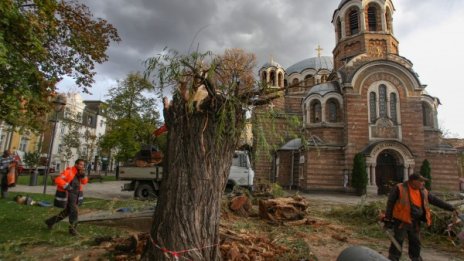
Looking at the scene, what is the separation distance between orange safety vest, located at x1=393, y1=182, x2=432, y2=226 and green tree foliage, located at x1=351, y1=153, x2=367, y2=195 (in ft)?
52.2

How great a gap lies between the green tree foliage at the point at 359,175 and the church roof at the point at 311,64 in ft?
55.4

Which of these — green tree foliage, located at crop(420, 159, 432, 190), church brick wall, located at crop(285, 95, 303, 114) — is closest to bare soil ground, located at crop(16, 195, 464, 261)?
green tree foliage, located at crop(420, 159, 432, 190)

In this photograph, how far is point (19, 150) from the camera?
3123 centimetres

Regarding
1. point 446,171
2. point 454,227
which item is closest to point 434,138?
point 446,171

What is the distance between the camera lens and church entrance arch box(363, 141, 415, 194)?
66.1 feet

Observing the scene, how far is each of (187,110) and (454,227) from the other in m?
7.23

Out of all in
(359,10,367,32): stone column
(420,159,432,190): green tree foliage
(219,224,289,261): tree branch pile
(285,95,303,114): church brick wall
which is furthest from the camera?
(285,95,303,114): church brick wall

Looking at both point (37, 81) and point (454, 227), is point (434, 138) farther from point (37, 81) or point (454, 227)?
point (37, 81)

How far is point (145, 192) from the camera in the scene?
12.6 meters

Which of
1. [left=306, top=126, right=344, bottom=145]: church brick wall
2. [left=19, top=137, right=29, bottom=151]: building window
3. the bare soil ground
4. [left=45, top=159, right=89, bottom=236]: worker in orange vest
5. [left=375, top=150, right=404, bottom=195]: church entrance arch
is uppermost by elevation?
[left=306, top=126, right=344, bottom=145]: church brick wall

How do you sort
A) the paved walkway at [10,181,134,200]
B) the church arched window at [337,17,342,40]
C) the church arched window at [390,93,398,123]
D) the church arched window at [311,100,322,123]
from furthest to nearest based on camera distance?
1. the church arched window at [337,17,342,40]
2. the church arched window at [311,100,322,123]
3. the church arched window at [390,93,398,123]
4. the paved walkway at [10,181,134,200]

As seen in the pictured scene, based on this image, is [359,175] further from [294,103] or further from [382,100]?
[294,103]

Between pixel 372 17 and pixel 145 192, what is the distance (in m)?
24.4

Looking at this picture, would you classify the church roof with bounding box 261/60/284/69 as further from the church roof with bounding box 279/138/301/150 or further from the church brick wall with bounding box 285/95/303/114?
the church roof with bounding box 279/138/301/150
